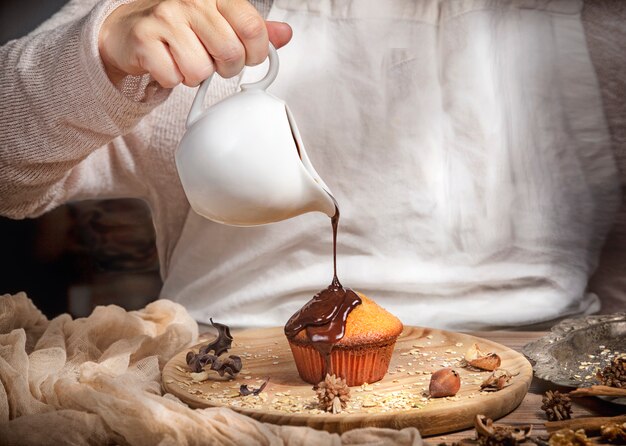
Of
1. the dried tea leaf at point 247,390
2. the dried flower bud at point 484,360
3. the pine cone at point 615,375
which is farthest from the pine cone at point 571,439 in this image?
the dried tea leaf at point 247,390

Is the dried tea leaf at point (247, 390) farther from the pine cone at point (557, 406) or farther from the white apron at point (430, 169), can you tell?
the white apron at point (430, 169)

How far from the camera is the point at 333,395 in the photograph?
91 centimetres

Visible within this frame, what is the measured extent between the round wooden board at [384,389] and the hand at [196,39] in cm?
38

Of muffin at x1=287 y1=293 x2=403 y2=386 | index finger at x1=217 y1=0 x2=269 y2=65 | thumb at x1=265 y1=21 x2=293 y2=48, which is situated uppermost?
index finger at x1=217 y1=0 x2=269 y2=65

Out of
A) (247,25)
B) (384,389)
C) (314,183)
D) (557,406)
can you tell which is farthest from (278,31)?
(557,406)

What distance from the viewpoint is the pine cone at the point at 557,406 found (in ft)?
2.88

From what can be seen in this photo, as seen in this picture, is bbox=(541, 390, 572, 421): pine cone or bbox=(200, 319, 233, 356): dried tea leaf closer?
bbox=(541, 390, 572, 421): pine cone

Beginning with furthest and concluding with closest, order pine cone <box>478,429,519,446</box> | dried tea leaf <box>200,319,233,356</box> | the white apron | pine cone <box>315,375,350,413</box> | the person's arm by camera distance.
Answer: the white apron
dried tea leaf <box>200,319,233,356</box>
the person's arm
pine cone <box>315,375,350,413</box>
pine cone <box>478,429,519,446</box>

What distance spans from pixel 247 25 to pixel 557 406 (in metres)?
0.56

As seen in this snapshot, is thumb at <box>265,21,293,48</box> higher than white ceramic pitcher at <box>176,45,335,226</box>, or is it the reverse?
thumb at <box>265,21,293,48</box>

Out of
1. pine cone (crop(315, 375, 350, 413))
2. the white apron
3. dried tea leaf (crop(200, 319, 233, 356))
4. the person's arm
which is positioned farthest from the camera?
the white apron

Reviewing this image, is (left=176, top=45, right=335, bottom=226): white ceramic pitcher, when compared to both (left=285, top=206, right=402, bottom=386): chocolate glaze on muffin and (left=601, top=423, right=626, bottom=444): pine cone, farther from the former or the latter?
(left=601, top=423, right=626, bottom=444): pine cone

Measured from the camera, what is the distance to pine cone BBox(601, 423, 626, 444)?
0.81m

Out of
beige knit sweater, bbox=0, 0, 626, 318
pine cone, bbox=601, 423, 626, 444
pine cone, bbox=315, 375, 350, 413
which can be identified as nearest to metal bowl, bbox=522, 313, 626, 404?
pine cone, bbox=601, 423, 626, 444
